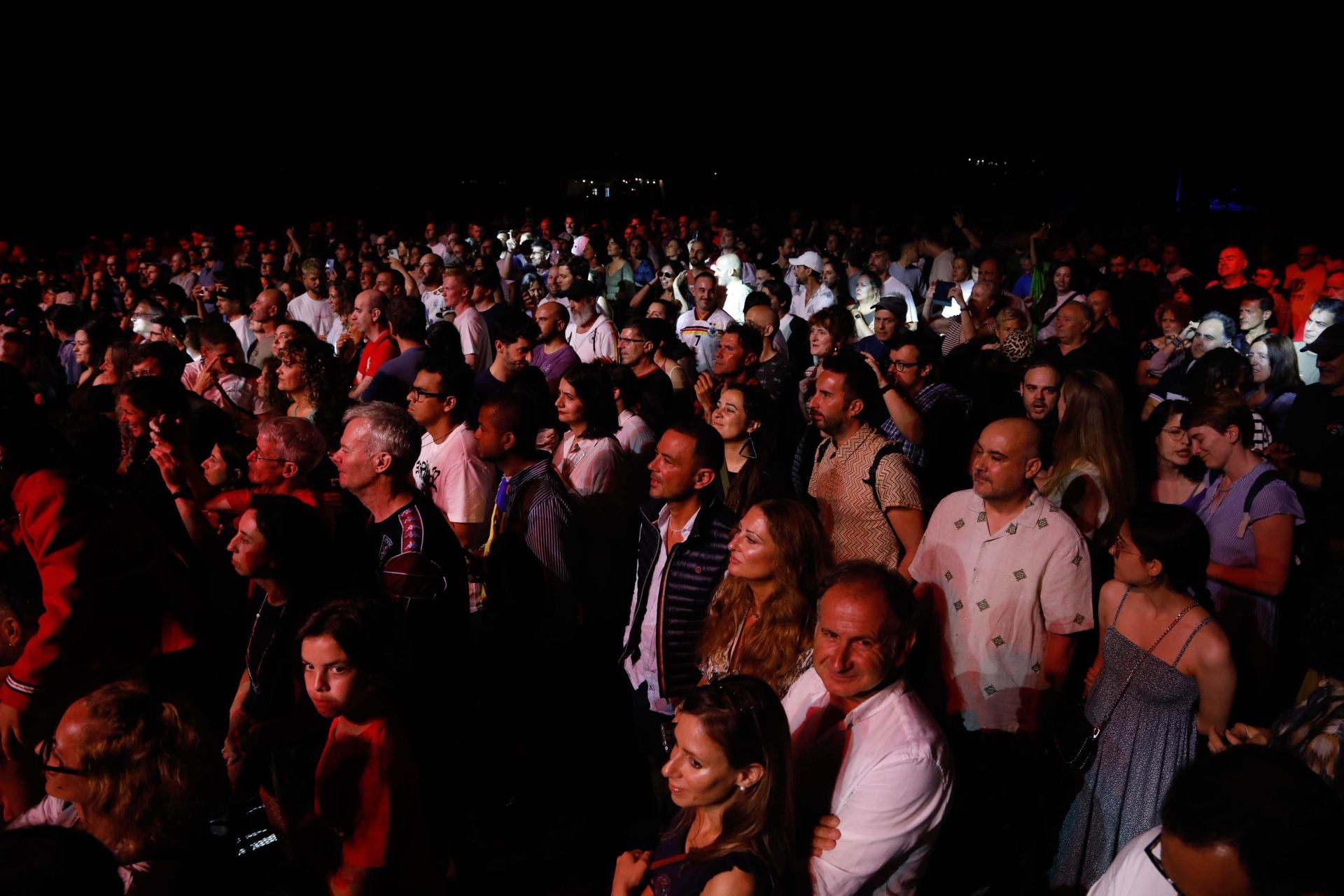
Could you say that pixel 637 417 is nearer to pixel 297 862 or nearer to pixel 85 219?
pixel 297 862

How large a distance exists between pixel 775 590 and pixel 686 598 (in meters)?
0.49

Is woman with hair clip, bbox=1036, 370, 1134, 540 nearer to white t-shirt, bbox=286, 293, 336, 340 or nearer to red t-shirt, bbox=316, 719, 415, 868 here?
red t-shirt, bbox=316, 719, 415, 868

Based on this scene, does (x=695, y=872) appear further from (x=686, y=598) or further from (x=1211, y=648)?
(x=1211, y=648)

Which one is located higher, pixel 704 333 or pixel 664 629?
pixel 704 333

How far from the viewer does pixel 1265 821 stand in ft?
5.90

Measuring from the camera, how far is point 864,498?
14.4 ft

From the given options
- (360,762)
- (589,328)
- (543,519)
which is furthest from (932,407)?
(360,762)

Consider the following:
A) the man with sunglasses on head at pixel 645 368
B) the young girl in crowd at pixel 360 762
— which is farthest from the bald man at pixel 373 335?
the young girl in crowd at pixel 360 762

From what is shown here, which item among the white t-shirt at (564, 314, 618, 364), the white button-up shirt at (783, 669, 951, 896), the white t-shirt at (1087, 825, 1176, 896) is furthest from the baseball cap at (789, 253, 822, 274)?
the white t-shirt at (1087, 825, 1176, 896)

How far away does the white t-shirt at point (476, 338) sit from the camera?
26.7 feet

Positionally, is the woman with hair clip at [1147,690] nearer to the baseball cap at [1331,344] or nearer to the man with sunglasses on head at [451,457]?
the man with sunglasses on head at [451,457]

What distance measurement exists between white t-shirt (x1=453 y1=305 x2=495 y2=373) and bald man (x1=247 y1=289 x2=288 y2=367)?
1476 mm

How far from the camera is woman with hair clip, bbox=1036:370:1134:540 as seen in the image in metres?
4.67

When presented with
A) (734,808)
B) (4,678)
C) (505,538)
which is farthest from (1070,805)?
(4,678)
